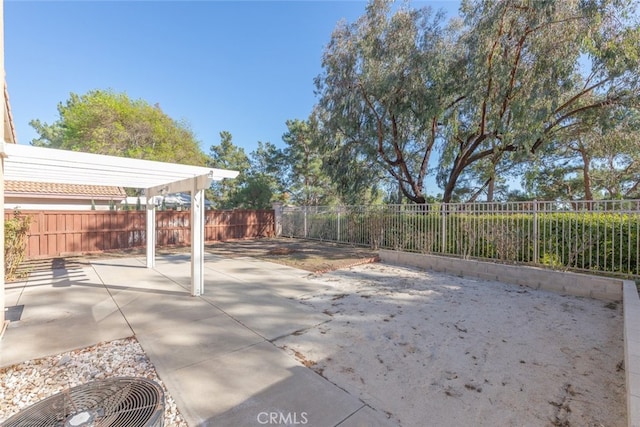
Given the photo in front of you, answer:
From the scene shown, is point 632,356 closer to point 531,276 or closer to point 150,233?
point 531,276

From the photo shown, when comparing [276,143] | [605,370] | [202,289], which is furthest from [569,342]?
[276,143]

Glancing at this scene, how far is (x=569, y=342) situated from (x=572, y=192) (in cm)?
1833

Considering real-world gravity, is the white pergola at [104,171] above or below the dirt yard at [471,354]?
above

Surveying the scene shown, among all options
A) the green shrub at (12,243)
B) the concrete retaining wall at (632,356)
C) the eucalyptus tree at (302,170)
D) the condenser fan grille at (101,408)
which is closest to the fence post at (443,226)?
the concrete retaining wall at (632,356)

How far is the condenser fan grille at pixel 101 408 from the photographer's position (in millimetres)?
1633

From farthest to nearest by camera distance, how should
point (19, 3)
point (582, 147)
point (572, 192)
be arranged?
point (572, 192)
point (582, 147)
point (19, 3)

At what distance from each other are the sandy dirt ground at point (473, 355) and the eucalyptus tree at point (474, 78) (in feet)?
17.3

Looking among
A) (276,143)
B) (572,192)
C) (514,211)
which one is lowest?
(514,211)

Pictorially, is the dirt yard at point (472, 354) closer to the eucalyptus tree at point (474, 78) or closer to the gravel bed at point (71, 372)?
the gravel bed at point (71, 372)

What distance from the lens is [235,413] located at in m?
1.95

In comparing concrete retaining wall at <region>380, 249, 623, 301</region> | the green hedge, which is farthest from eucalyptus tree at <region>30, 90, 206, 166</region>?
concrete retaining wall at <region>380, 249, 623, 301</region>

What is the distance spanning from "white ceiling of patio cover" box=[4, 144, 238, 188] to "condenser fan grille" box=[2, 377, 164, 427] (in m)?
3.04

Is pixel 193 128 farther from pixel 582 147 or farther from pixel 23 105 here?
pixel 582 147

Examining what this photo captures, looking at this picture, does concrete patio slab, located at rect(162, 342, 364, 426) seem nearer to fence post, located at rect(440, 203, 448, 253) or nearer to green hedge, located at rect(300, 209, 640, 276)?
green hedge, located at rect(300, 209, 640, 276)
